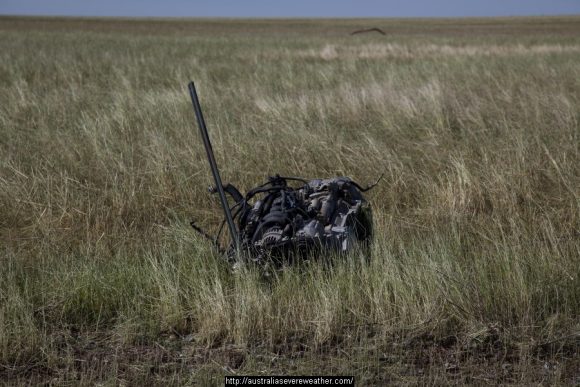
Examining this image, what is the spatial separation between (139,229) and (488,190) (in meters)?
2.92

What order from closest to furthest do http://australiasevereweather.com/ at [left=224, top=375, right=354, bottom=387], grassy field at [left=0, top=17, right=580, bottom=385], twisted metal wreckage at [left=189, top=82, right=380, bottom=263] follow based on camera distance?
http://australiasevereweather.com/ at [left=224, top=375, right=354, bottom=387], grassy field at [left=0, top=17, right=580, bottom=385], twisted metal wreckage at [left=189, top=82, right=380, bottom=263]

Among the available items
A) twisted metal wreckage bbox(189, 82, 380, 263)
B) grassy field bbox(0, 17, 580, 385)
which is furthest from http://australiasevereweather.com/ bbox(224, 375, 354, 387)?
twisted metal wreckage bbox(189, 82, 380, 263)

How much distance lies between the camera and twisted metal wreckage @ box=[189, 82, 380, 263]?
346 centimetres

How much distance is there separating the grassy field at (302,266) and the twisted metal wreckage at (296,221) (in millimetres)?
133

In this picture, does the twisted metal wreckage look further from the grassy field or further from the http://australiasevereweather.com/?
the http://australiasevereweather.com/

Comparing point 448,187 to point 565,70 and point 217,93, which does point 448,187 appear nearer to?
point 217,93

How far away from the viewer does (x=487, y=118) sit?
778cm

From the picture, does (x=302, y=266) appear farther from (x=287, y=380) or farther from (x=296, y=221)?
(x=287, y=380)

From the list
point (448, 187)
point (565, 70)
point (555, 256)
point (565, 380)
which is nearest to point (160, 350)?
point (565, 380)

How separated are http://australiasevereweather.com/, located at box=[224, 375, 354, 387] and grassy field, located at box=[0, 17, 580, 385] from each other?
60 mm

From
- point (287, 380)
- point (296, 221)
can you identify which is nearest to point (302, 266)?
point (296, 221)

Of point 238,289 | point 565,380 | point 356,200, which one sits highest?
point 356,200

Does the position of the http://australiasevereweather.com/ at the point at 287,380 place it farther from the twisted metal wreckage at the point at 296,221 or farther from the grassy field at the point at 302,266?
the twisted metal wreckage at the point at 296,221

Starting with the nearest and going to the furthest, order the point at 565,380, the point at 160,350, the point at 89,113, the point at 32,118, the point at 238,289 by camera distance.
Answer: the point at 565,380
the point at 160,350
the point at 238,289
the point at 32,118
the point at 89,113
